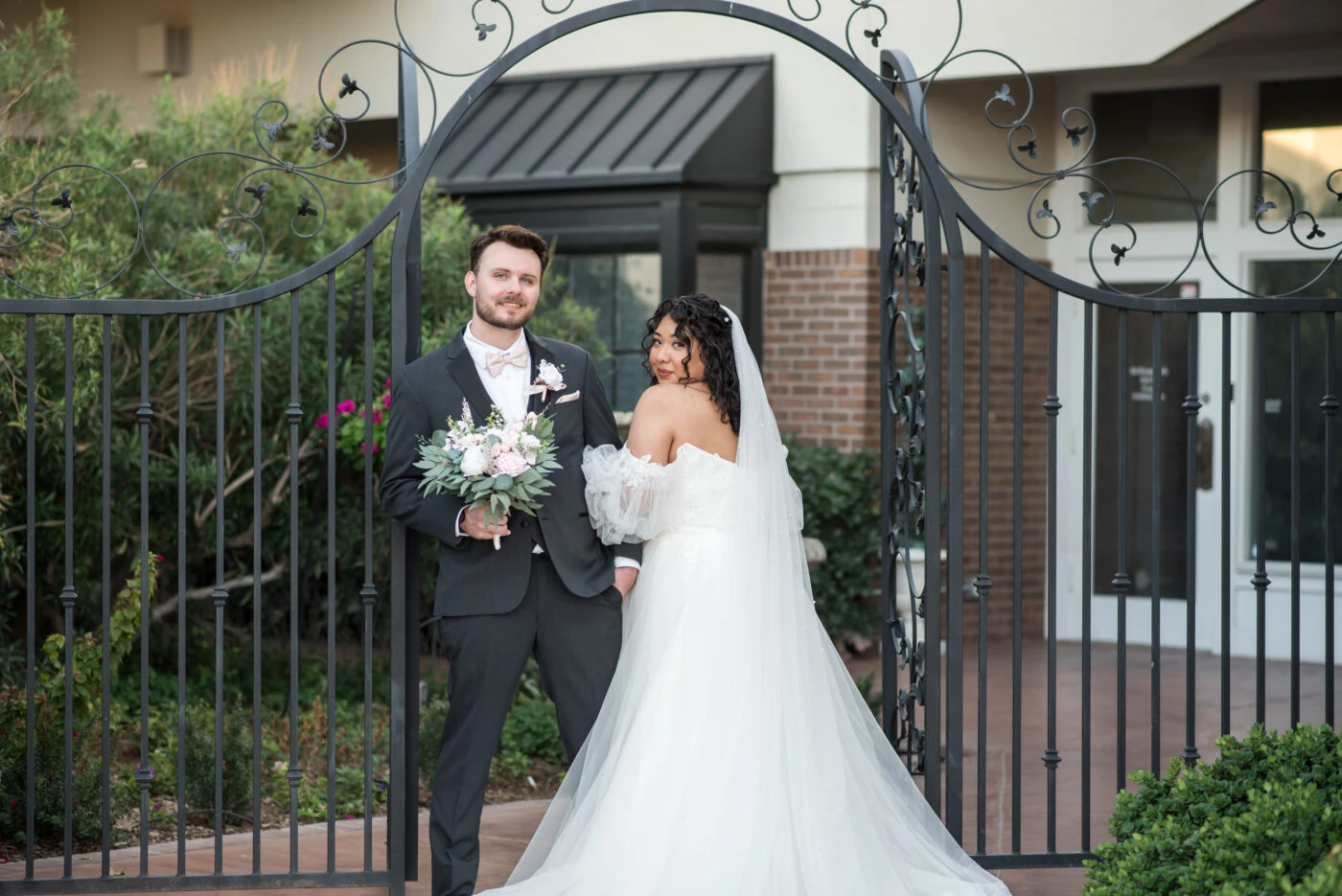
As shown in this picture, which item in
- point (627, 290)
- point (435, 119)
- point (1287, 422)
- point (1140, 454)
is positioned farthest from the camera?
point (627, 290)

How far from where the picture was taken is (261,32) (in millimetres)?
10852

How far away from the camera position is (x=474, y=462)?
4.20m

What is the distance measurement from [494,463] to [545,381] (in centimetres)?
41

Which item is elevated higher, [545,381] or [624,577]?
[545,381]

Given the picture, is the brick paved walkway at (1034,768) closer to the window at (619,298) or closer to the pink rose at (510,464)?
the pink rose at (510,464)

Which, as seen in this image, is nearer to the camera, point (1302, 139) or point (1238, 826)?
point (1238, 826)

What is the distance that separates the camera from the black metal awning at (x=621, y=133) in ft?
30.2

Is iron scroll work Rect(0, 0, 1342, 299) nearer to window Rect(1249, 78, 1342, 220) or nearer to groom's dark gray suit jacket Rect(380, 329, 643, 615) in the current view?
window Rect(1249, 78, 1342, 220)

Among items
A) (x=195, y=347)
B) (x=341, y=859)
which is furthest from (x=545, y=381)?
(x=195, y=347)

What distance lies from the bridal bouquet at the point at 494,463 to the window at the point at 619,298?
17.4 feet

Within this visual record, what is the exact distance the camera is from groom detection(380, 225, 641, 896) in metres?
4.46

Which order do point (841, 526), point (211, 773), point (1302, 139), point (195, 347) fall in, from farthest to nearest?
point (841, 526) < point (1302, 139) < point (195, 347) < point (211, 773)

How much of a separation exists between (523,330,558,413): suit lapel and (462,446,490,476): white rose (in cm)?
38

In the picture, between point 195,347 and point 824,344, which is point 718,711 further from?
point 824,344
